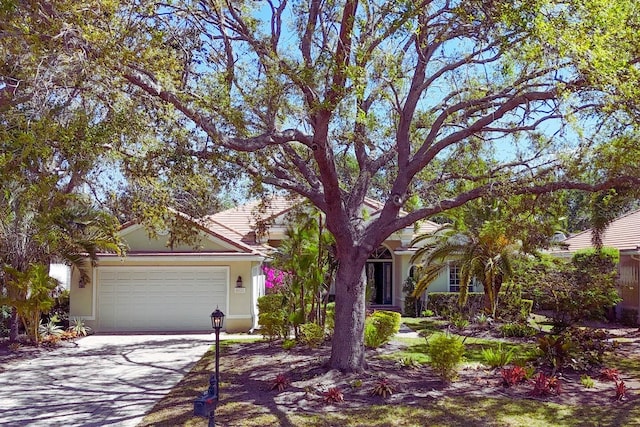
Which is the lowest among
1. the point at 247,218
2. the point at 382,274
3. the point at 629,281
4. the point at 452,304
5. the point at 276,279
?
the point at 452,304

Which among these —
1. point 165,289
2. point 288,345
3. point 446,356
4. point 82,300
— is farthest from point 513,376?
point 82,300

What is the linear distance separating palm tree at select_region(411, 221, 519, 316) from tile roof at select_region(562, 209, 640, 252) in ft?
17.1

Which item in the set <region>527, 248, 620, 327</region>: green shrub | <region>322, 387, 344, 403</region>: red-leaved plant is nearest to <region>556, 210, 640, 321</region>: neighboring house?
<region>527, 248, 620, 327</region>: green shrub

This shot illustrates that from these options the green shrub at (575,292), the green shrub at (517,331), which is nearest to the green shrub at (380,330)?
the green shrub at (575,292)

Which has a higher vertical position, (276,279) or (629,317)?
(276,279)

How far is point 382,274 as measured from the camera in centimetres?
2720

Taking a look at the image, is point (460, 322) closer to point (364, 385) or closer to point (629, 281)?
point (629, 281)

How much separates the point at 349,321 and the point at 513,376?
3.19 meters

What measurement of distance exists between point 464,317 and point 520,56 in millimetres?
12702

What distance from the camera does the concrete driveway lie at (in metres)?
9.44

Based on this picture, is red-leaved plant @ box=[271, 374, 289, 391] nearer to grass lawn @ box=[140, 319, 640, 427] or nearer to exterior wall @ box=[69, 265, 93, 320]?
grass lawn @ box=[140, 319, 640, 427]

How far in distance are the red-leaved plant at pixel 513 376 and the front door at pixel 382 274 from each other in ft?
51.1

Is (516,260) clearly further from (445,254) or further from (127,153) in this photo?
(127,153)

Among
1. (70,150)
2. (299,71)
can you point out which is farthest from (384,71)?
(70,150)
